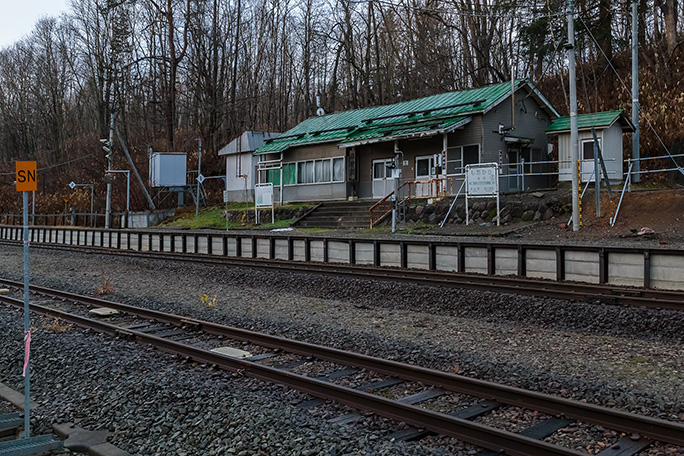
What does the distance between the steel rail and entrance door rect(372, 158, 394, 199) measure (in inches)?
882

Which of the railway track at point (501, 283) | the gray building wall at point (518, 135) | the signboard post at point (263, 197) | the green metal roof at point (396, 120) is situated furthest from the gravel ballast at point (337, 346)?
the signboard post at point (263, 197)

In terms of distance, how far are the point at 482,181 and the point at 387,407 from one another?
18.7 metres

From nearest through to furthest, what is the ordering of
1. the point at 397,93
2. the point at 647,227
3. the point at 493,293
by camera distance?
the point at 493,293 → the point at 647,227 → the point at 397,93

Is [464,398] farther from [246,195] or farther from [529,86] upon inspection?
[246,195]

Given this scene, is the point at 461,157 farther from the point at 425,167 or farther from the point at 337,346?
the point at 337,346

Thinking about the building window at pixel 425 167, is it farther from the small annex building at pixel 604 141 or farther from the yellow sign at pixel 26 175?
the yellow sign at pixel 26 175

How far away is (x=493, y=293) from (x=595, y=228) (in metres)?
9.57

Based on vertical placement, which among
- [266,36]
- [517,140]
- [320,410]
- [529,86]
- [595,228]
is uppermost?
[266,36]

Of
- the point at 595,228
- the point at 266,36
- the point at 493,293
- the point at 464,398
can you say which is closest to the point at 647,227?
the point at 595,228

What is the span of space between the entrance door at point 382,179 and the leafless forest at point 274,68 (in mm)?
11318

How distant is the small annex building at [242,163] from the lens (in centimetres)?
4041

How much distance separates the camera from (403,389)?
6.86 metres

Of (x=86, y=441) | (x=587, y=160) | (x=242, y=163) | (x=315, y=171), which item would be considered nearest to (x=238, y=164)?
(x=242, y=163)

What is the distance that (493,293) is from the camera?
475 inches
